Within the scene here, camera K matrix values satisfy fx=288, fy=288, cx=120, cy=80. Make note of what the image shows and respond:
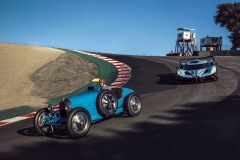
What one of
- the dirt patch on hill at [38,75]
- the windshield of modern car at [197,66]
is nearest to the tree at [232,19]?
the dirt patch on hill at [38,75]

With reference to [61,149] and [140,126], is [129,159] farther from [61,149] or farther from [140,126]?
[140,126]

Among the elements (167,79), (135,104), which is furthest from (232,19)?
(135,104)

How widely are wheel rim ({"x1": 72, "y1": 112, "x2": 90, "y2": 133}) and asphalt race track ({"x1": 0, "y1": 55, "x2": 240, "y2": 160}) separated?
9.0 inches

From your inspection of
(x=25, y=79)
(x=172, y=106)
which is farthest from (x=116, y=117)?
(x=25, y=79)

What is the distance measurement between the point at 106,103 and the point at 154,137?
197 centimetres

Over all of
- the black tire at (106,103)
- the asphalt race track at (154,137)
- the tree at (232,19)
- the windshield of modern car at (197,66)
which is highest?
the tree at (232,19)

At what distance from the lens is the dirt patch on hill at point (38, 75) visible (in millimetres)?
15258

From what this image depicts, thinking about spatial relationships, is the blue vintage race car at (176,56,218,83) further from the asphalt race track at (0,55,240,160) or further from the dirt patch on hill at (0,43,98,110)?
the dirt patch on hill at (0,43,98,110)

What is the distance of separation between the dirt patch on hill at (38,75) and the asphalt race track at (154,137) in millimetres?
5897

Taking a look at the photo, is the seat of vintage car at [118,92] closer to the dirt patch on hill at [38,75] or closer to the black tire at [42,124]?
the black tire at [42,124]

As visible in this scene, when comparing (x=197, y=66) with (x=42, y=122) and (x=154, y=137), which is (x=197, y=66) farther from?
(x=42, y=122)

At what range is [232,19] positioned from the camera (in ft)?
203

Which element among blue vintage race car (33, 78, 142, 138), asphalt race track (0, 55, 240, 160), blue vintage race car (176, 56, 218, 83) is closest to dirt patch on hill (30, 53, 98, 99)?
blue vintage race car (176, 56, 218, 83)

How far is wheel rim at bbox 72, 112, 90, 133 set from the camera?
6.51 m
